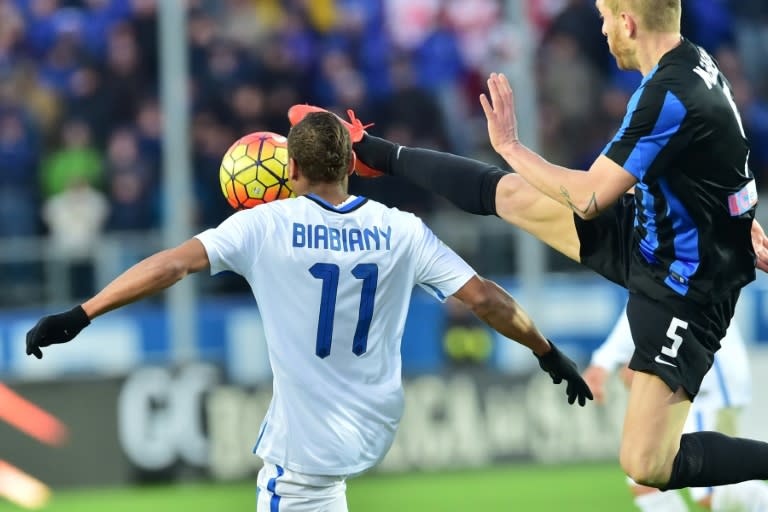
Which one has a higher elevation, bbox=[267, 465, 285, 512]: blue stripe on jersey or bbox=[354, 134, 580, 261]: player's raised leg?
bbox=[354, 134, 580, 261]: player's raised leg

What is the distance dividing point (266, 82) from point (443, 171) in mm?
6666

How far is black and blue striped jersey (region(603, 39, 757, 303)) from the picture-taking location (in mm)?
5031

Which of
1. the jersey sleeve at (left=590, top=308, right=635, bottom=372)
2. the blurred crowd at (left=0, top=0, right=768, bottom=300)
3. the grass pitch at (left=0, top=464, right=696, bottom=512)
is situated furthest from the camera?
the blurred crowd at (left=0, top=0, right=768, bottom=300)

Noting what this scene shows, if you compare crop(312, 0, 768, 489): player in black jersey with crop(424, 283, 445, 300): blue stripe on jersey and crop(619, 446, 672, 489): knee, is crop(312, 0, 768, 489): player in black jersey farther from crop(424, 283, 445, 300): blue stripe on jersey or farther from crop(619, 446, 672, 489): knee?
crop(424, 283, 445, 300): blue stripe on jersey

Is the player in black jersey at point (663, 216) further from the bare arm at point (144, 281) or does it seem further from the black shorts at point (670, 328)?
the bare arm at point (144, 281)

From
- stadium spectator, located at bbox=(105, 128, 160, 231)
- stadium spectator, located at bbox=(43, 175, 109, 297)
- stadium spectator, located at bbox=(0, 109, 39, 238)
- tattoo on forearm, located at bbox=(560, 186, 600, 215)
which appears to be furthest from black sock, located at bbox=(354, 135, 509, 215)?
stadium spectator, located at bbox=(0, 109, 39, 238)

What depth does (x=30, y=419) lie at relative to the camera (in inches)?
383

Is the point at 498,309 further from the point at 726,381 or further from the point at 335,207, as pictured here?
the point at 726,381

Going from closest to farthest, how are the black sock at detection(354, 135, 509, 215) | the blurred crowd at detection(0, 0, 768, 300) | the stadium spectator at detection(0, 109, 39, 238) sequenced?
the black sock at detection(354, 135, 509, 215), the stadium spectator at detection(0, 109, 39, 238), the blurred crowd at detection(0, 0, 768, 300)

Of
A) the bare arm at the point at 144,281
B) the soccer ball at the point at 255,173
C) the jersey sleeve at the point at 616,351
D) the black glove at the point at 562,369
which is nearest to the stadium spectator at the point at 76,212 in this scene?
the jersey sleeve at the point at 616,351

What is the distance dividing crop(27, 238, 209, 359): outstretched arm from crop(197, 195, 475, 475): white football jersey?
0.34ft

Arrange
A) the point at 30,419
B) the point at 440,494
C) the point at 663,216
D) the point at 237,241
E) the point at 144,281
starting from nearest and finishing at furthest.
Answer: the point at 144,281
the point at 237,241
the point at 663,216
the point at 440,494
the point at 30,419

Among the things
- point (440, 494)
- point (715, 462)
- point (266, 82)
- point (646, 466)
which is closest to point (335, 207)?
point (646, 466)

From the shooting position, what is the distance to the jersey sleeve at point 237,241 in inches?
184
